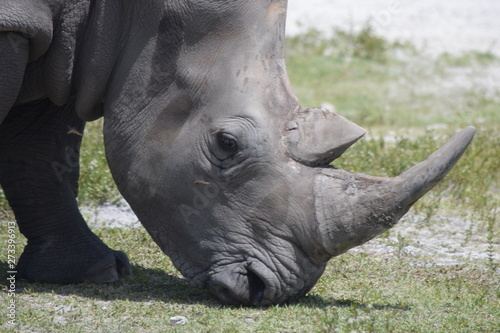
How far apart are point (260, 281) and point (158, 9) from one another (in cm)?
160

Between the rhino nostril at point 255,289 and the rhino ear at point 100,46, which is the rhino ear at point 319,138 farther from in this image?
the rhino ear at point 100,46

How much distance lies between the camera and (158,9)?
4.99 metres

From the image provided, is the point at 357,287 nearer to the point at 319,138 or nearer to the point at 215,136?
the point at 319,138

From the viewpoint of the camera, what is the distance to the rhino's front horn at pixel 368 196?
461 cm

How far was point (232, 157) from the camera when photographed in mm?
4871

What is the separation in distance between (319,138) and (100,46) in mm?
1355

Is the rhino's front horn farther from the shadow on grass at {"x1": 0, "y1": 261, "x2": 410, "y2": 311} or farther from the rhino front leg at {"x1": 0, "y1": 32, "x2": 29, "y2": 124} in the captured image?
the rhino front leg at {"x1": 0, "y1": 32, "x2": 29, "y2": 124}

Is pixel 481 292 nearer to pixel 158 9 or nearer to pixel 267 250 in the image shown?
pixel 267 250

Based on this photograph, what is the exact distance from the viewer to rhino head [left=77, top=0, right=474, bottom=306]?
188 inches

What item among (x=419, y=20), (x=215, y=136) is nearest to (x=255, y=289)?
(x=215, y=136)

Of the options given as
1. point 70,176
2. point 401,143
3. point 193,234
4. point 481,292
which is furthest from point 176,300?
point 401,143

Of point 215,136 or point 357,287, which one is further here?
point 357,287

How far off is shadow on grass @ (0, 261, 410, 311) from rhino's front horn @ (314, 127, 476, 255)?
52cm

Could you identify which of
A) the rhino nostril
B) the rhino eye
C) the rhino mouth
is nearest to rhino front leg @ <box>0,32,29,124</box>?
the rhino eye
